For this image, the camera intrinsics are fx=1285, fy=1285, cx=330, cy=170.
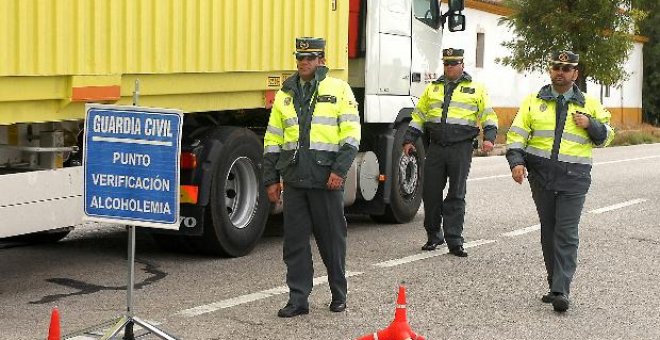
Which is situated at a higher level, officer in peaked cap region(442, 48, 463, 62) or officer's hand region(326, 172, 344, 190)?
officer in peaked cap region(442, 48, 463, 62)

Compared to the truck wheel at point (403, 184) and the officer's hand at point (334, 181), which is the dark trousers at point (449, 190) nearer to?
the truck wheel at point (403, 184)

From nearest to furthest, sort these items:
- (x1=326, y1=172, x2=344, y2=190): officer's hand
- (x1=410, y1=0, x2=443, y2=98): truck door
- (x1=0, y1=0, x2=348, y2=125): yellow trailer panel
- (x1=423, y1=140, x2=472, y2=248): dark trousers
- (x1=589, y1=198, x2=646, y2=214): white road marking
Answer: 1. (x1=0, y1=0, x2=348, y2=125): yellow trailer panel
2. (x1=326, y1=172, x2=344, y2=190): officer's hand
3. (x1=423, y1=140, x2=472, y2=248): dark trousers
4. (x1=410, y1=0, x2=443, y2=98): truck door
5. (x1=589, y1=198, x2=646, y2=214): white road marking

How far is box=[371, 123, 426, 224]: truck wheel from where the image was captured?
12570 millimetres

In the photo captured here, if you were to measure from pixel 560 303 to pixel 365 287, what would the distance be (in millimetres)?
1476

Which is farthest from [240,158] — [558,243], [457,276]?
[558,243]

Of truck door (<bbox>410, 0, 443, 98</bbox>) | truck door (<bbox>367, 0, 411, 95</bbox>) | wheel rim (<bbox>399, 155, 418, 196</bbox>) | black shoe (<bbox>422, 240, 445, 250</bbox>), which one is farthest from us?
truck door (<bbox>410, 0, 443, 98</bbox>)

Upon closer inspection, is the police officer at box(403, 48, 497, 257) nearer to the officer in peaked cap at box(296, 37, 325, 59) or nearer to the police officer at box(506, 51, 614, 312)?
the police officer at box(506, 51, 614, 312)

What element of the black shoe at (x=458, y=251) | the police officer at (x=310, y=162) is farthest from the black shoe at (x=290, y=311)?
the black shoe at (x=458, y=251)

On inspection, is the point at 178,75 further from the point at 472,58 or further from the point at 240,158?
the point at 472,58

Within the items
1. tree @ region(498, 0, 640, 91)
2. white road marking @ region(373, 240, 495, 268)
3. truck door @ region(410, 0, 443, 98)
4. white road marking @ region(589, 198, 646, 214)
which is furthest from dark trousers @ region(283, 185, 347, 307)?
tree @ region(498, 0, 640, 91)

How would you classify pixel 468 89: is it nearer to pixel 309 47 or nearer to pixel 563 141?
pixel 563 141

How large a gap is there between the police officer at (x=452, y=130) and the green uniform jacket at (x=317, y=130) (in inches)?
109

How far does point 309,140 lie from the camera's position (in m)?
8.16

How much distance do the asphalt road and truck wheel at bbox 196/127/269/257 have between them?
0.15 m
